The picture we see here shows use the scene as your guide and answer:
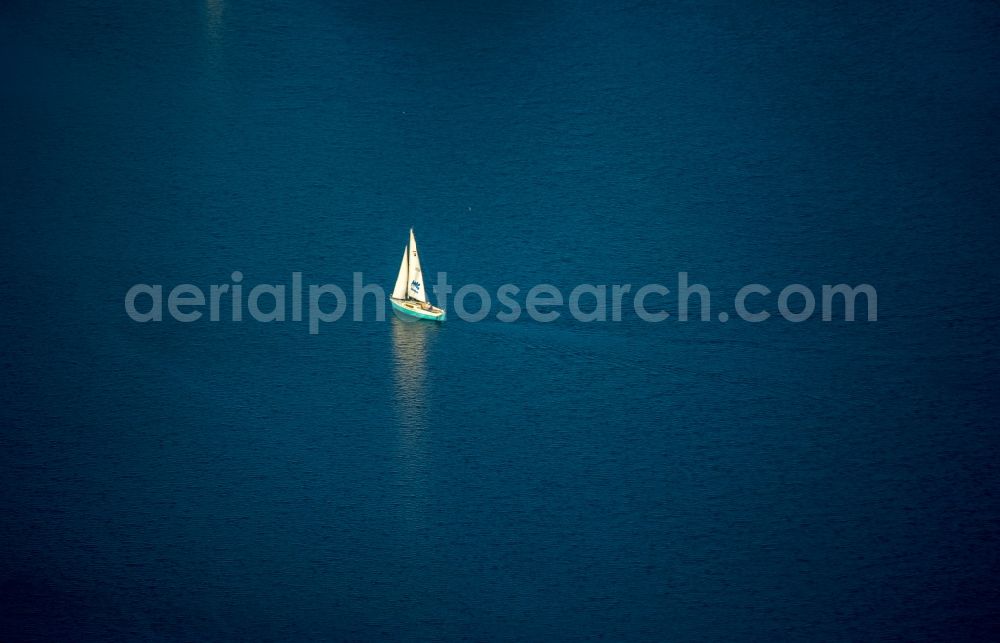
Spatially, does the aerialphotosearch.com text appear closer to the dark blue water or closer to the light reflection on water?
the dark blue water

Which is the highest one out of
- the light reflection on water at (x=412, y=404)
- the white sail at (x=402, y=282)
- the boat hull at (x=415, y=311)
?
the white sail at (x=402, y=282)

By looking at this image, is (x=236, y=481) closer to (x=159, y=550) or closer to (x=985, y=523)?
(x=159, y=550)

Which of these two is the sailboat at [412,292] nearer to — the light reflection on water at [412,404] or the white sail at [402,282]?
the white sail at [402,282]

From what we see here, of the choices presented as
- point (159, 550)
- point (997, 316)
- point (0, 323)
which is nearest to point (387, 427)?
point (159, 550)

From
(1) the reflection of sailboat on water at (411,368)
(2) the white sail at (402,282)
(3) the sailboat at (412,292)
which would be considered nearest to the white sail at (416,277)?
(3) the sailboat at (412,292)

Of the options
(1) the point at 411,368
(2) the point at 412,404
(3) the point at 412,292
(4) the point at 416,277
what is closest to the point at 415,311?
(3) the point at 412,292

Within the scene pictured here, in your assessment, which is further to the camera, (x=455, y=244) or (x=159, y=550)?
(x=455, y=244)

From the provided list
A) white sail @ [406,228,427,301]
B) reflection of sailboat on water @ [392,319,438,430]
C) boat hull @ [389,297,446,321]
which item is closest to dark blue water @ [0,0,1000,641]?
reflection of sailboat on water @ [392,319,438,430]

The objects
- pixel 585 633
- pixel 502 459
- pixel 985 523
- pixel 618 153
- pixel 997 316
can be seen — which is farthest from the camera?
pixel 618 153
